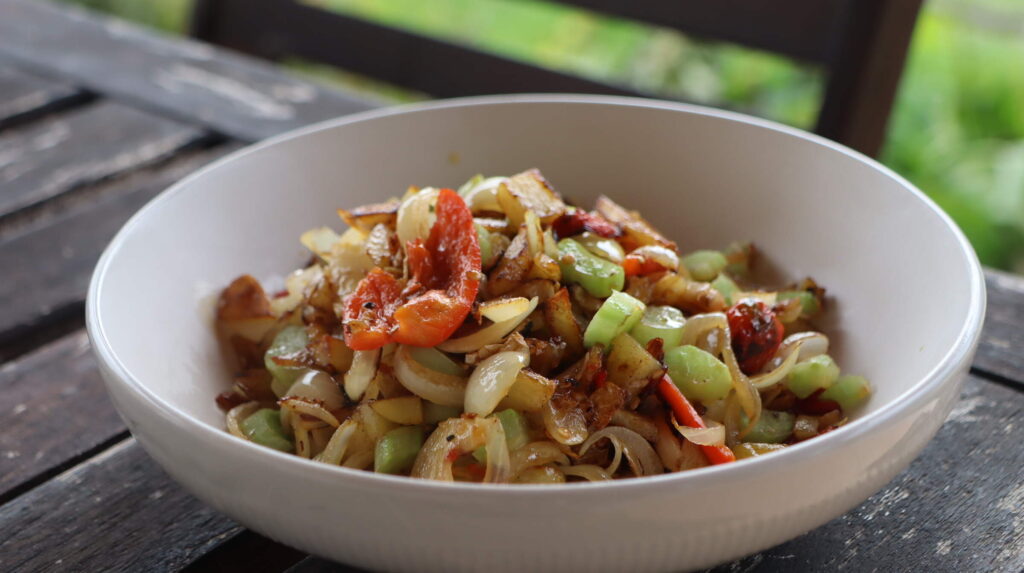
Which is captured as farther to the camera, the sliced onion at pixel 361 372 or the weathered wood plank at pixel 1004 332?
the weathered wood plank at pixel 1004 332

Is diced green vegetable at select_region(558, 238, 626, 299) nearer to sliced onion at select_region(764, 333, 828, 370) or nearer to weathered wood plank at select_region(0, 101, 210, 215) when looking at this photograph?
sliced onion at select_region(764, 333, 828, 370)

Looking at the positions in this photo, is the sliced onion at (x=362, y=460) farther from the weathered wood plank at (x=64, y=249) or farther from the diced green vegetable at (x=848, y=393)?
the weathered wood plank at (x=64, y=249)

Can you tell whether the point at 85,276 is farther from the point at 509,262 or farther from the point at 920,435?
the point at 920,435

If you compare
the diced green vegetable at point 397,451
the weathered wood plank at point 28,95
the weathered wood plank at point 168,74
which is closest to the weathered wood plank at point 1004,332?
the diced green vegetable at point 397,451

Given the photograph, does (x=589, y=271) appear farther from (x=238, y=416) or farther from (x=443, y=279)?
(x=238, y=416)

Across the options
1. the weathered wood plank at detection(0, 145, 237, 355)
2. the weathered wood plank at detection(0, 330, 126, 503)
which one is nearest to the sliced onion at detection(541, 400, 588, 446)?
the weathered wood plank at detection(0, 330, 126, 503)

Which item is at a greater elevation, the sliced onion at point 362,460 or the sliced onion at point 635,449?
the sliced onion at point 635,449
